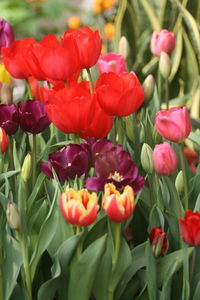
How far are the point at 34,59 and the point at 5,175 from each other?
16 cm

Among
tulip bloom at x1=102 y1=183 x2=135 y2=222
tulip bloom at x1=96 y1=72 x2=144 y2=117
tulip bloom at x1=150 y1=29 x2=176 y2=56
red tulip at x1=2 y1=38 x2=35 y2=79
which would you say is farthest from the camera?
tulip bloom at x1=150 y1=29 x2=176 y2=56

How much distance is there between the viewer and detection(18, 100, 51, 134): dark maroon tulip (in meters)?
0.78

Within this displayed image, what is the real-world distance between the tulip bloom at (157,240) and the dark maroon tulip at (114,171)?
5 centimetres

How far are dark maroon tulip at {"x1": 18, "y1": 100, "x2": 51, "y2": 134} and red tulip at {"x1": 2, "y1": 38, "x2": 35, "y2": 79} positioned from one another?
0.09m

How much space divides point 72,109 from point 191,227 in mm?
189

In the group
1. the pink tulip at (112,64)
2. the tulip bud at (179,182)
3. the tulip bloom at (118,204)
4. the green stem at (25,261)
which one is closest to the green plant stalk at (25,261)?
the green stem at (25,261)

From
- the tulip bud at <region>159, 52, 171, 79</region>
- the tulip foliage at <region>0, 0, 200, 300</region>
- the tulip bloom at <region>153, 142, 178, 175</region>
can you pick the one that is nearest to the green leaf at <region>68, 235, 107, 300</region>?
the tulip foliage at <region>0, 0, 200, 300</region>

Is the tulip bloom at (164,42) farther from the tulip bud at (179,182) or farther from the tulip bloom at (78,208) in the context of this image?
the tulip bloom at (78,208)

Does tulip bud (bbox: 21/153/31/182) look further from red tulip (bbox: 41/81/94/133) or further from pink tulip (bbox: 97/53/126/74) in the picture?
pink tulip (bbox: 97/53/126/74)

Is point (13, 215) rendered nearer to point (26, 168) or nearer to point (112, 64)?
point (26, 168)

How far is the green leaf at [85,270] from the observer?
2.13 feet

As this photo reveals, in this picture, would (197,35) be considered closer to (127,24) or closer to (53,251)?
(127,24)

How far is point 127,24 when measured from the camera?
1758 mm

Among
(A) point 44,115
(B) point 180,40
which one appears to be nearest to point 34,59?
(A) point 44,115
